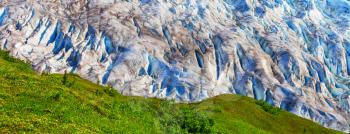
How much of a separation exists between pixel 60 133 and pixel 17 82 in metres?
15.8

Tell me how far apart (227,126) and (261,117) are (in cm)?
4604

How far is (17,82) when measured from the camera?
156 feet

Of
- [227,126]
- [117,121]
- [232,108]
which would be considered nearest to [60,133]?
[117,121]

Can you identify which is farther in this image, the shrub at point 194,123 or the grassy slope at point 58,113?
the shrub at point 194,123

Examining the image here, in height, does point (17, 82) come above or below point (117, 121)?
above

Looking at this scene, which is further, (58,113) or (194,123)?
(194,123)

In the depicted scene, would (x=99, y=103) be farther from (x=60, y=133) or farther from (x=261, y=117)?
(x=261, y=117)

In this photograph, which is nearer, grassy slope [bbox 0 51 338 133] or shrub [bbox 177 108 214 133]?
grassy slope [bbox 0 51 338 133]

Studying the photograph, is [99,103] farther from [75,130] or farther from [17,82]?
[75,130]

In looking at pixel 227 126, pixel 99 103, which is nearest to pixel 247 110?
pixel 227 126

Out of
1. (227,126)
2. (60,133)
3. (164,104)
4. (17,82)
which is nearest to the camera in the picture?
(60,133)

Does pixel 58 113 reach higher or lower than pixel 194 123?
higher

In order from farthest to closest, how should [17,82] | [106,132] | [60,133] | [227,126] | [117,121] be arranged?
1. [227,126]
2. [17,82]
3. [117,121]
4. [106,132]
5. [60,133]

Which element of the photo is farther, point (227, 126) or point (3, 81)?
point (227, 126)
